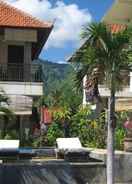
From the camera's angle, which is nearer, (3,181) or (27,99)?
(3,181)

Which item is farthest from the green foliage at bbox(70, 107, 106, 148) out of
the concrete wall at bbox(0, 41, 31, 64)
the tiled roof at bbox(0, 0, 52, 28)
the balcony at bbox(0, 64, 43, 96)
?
the tiled roof at bbox(0, 0, 52, 28)

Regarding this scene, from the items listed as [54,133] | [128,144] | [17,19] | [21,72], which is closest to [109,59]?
[128,144]

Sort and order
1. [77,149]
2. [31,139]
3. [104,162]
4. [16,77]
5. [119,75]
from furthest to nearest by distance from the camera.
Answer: [16,77] < [31,139] < [77,149] < [104,162] < [119,75]

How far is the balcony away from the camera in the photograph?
35.4 m

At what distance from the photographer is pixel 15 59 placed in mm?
37562

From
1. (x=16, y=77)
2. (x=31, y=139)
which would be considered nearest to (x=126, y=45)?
(x=31, y=139)

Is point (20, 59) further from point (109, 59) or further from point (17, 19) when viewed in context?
point (109, 59)

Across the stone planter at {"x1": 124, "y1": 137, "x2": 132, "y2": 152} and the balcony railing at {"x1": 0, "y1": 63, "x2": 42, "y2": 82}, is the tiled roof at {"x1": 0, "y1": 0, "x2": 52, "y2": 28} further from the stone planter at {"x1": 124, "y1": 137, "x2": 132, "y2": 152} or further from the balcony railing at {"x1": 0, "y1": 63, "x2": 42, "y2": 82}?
the stone planter at {"x1": 124, "y1": 137, "x2": 132, "y2": 152}

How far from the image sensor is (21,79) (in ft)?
119

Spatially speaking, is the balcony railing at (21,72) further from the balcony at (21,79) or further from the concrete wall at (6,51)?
the concrete wall at (6,51)

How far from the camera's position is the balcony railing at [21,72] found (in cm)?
3616

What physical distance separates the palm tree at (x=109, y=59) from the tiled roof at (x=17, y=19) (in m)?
18.4

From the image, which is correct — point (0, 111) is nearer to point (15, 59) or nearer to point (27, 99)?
point (27, 99)

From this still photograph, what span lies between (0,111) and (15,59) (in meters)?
17.9
